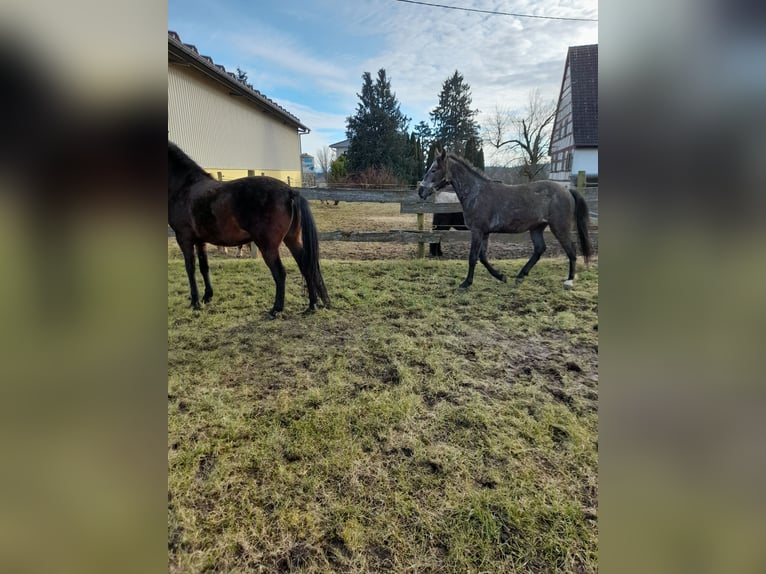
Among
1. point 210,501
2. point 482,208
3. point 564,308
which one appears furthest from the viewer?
point 482,208

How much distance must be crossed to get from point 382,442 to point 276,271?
2026mm

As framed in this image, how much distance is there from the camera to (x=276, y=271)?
10.2ft

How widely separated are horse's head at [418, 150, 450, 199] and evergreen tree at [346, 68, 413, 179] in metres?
10.7

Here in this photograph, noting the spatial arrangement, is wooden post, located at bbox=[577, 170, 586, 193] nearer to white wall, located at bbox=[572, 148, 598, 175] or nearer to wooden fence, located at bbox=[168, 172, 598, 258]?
wooden fence, located at bbox=[168, 172, 598, 258]

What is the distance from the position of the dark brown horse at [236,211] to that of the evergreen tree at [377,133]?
11959 millimetres

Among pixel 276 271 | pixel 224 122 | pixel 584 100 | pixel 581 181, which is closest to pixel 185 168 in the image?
pixel 276 271
